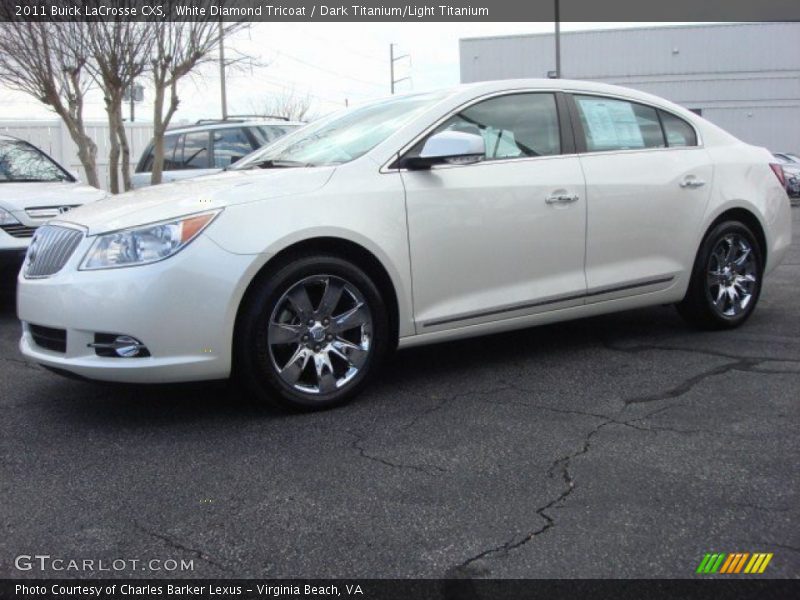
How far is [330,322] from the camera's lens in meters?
3.94

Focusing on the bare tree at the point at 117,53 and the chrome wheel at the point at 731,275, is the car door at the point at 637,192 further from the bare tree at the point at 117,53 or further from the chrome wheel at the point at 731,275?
the bare tree at the point at 117,53

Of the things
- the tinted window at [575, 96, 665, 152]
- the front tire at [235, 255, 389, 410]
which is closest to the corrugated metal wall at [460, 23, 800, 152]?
the tinted window at [575, 96, 665, 152]

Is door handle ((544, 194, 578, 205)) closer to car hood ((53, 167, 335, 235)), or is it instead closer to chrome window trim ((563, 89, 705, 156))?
chrome window trim ((563, 89, 705, 156))

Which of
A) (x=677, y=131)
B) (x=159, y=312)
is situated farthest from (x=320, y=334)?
(x=677, y=131)

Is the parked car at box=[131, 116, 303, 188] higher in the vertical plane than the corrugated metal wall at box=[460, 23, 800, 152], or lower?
lower

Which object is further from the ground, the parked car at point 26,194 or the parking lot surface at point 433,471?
the parked car at point 26,194

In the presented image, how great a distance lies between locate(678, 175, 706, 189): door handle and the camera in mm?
5129

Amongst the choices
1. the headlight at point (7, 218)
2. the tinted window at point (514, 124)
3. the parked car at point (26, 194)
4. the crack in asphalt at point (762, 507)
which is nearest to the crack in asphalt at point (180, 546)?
the crack in asphalt at point (762, 507)

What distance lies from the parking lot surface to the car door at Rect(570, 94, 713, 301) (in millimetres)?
549

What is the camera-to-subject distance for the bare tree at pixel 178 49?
38.2 ft

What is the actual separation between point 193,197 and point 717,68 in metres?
39.7

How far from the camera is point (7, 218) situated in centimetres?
652

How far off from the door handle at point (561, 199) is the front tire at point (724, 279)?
1.18 meters

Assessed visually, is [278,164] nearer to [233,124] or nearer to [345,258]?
[345,258]
